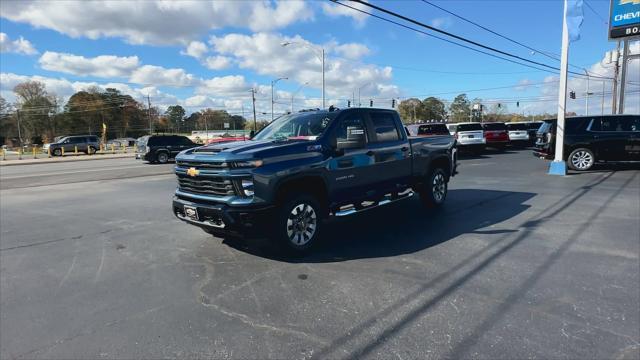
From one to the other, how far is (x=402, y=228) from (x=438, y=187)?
2.08m

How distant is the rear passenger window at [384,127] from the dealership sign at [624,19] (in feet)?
59.6

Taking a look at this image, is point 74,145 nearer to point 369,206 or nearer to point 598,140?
point 369,206

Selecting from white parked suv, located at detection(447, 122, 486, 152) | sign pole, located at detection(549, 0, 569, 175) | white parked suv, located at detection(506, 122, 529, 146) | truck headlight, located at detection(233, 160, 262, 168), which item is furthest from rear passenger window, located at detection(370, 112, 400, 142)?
white parked suv, located at detection(506, 122, 529, 146)

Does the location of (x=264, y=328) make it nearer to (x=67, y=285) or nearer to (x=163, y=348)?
(x=163, y=348)

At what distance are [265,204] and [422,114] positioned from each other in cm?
12188

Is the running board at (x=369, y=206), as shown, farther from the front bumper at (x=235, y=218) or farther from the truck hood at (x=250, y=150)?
the front bumper at (x=235, y=218)

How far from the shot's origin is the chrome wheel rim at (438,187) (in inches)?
318

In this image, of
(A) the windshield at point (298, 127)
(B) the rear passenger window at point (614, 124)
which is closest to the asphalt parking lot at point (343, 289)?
(A) the windshield at point (298, 127)

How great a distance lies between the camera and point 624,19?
60.1 feet

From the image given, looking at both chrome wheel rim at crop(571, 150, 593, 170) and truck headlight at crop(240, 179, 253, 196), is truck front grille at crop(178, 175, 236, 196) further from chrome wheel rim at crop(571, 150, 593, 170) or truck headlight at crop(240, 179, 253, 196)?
chrome wheel rim at crop(571, 150, 593, 170)

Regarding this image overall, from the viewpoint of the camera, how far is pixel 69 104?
91.5 m

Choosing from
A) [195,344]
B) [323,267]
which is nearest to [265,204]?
[323,267]

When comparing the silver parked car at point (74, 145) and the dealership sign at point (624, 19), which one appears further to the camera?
the silver parked car at point (74, 145)

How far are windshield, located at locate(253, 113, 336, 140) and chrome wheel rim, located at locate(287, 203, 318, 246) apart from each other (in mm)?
1050
